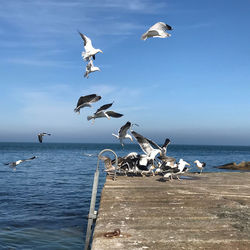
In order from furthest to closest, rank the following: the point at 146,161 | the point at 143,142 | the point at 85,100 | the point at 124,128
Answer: the point at 146,161 → the point at 143,142 → the point at 124,128 → the point at 85,100

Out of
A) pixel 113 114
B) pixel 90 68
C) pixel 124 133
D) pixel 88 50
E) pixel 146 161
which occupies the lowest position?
pixel 146 161

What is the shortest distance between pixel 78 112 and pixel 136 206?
2.67 meters

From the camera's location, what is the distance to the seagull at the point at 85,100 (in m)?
7.19

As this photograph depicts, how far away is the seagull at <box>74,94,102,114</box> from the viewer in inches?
283

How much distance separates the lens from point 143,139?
8.66 meters

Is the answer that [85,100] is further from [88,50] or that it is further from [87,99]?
[88,50]

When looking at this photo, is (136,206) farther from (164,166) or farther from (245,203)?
(164,166)

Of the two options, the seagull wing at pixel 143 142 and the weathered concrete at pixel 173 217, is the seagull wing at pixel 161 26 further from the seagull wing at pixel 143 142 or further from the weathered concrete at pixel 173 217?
the weathered concrete at pixel 173 217

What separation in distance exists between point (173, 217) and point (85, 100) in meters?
3.55

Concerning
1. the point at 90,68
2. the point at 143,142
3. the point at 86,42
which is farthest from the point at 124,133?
the point at 86,42

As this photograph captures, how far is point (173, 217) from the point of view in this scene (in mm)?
4969

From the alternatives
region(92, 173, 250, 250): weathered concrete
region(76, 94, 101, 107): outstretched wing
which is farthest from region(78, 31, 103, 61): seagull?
region(92, 173, 250, 250): weathered concrete

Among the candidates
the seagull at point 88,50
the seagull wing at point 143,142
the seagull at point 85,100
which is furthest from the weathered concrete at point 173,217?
the seagull at point 88,50

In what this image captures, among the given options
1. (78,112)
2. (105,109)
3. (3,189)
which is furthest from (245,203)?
(3,189)
